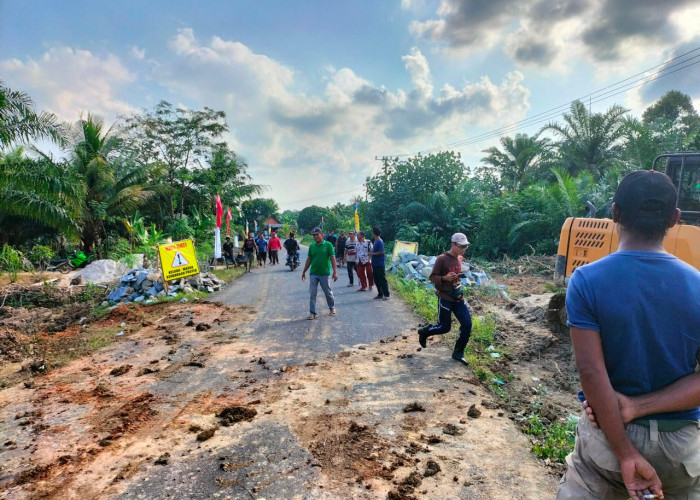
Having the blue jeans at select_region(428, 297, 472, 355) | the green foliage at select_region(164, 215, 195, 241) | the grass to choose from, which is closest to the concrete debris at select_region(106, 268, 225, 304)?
the grass

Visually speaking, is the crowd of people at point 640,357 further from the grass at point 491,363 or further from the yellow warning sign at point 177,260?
the yellow warning sign at point 177,260

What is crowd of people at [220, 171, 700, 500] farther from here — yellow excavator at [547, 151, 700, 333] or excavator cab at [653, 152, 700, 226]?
excavator cab at [653, 152, 700, 226]

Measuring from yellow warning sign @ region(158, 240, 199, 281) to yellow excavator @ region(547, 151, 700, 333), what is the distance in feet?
30.2

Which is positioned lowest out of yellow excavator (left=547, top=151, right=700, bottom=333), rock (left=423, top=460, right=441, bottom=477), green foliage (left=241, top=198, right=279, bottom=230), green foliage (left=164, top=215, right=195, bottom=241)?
rock (left=423, top=460, right=441, bottom=477)

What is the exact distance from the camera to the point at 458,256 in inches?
231

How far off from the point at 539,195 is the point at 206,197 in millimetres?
20504

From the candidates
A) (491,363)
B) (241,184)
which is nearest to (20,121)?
(491,363)

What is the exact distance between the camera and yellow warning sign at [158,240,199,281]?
11133mm

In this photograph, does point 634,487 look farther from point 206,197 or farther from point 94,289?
point 206,197

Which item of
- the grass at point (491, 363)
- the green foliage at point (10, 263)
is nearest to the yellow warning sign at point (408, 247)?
the grass at point (491, 363)

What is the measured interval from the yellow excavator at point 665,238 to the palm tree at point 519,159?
19623mm

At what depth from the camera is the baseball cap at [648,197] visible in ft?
5.36

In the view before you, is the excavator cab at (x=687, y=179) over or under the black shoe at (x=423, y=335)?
over

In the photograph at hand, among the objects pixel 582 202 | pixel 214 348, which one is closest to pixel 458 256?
pixel 214 348
